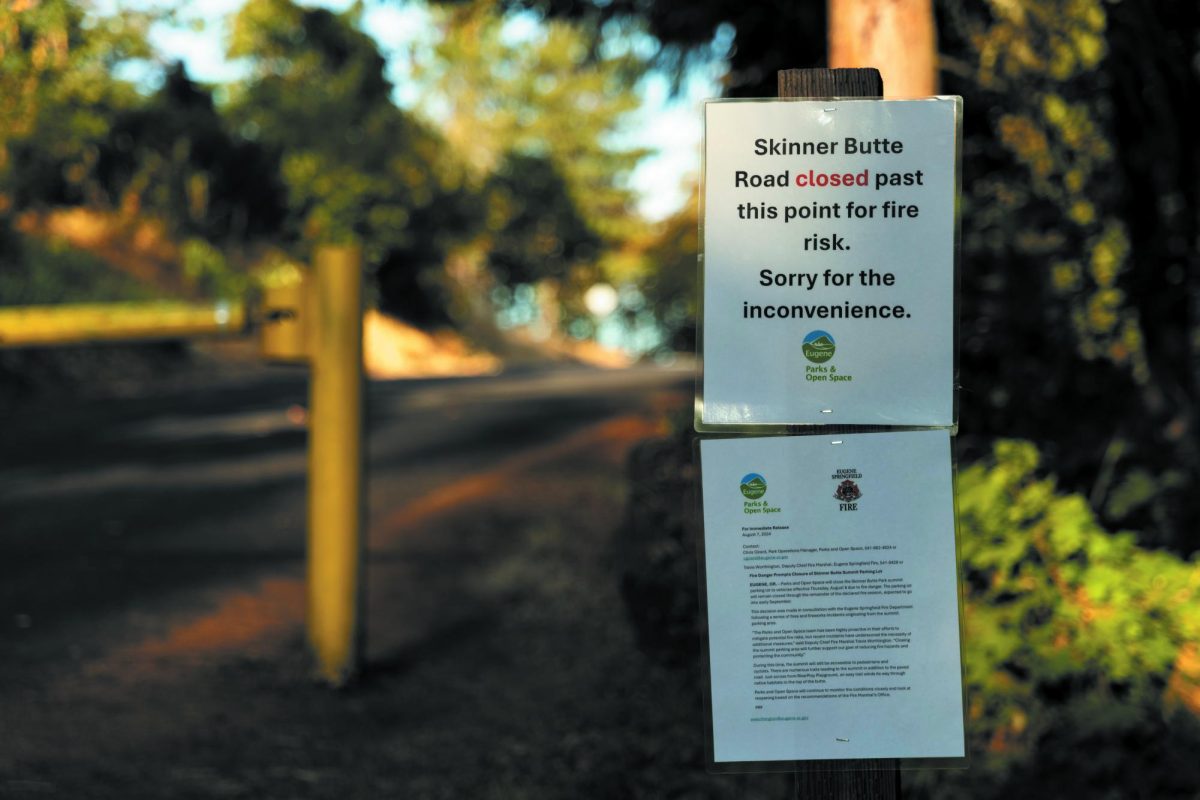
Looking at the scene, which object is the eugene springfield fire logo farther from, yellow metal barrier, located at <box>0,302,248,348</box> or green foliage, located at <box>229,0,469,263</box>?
green foliage, located at <box>229,0,469,263</box>

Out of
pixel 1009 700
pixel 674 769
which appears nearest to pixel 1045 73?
pixel 1009 700

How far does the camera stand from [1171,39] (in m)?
7.68

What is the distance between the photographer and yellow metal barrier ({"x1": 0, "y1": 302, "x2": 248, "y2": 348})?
655 centimetres

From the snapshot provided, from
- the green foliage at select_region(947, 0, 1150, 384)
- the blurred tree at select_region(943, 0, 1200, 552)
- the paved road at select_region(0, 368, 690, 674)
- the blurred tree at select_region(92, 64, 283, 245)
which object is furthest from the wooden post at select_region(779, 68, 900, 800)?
the blurred tree at select_region(92, 64, 283, 245)

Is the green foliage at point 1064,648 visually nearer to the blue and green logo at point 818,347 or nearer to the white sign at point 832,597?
the white sign at point 832,597

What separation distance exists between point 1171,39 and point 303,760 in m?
5.86

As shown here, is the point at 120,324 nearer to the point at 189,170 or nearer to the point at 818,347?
the point at 818,347

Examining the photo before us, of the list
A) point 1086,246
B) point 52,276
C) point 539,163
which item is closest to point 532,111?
point 539,163

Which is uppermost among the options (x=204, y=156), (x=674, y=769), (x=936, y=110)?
(x=204, y=156)

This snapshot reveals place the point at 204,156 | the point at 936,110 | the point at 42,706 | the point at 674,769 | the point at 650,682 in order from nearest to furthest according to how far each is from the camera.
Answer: the point at 936,110, the point at 674,769, the point at 42,706, the point at 650,682, the point at 204,156

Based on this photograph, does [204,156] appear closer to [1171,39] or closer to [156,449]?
[156,449]

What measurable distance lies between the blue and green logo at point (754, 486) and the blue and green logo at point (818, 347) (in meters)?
0.26

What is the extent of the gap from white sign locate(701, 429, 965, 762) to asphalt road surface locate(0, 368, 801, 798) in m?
2.48

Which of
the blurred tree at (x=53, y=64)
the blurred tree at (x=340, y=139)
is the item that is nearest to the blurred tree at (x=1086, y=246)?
the blurred tree at (x=53, y=64)
